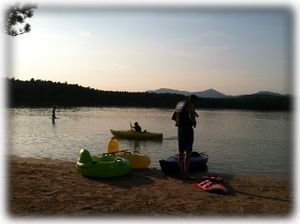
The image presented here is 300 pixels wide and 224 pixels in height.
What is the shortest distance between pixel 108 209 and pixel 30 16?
8154 mm

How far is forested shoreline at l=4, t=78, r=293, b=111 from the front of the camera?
67.4 meters

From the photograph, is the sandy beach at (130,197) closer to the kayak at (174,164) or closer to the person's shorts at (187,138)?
the kayak at (174,164)

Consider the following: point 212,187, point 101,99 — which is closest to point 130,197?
point 212,187

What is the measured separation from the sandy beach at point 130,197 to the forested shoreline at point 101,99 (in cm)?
5821

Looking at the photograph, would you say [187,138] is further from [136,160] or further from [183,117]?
[136,160]

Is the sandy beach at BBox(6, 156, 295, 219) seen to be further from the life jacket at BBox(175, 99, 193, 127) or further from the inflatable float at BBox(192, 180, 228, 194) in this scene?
the life jacket at BBox(175, 99, 193, 127)

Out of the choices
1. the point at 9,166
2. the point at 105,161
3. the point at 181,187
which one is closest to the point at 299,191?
the point at 181,187

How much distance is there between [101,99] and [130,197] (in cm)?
8193

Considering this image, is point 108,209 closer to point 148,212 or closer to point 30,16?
point 148,212

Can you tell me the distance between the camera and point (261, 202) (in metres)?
6.18

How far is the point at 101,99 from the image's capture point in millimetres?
86750

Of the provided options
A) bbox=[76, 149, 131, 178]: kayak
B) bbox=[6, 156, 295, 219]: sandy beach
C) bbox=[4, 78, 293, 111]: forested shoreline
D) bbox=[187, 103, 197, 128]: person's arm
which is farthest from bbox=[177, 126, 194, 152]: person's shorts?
bbox=[4, 78, 293, 111]: forested shoreline

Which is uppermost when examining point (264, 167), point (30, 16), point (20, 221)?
point (30, 16)

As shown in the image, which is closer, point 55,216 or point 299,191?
point 55,216
